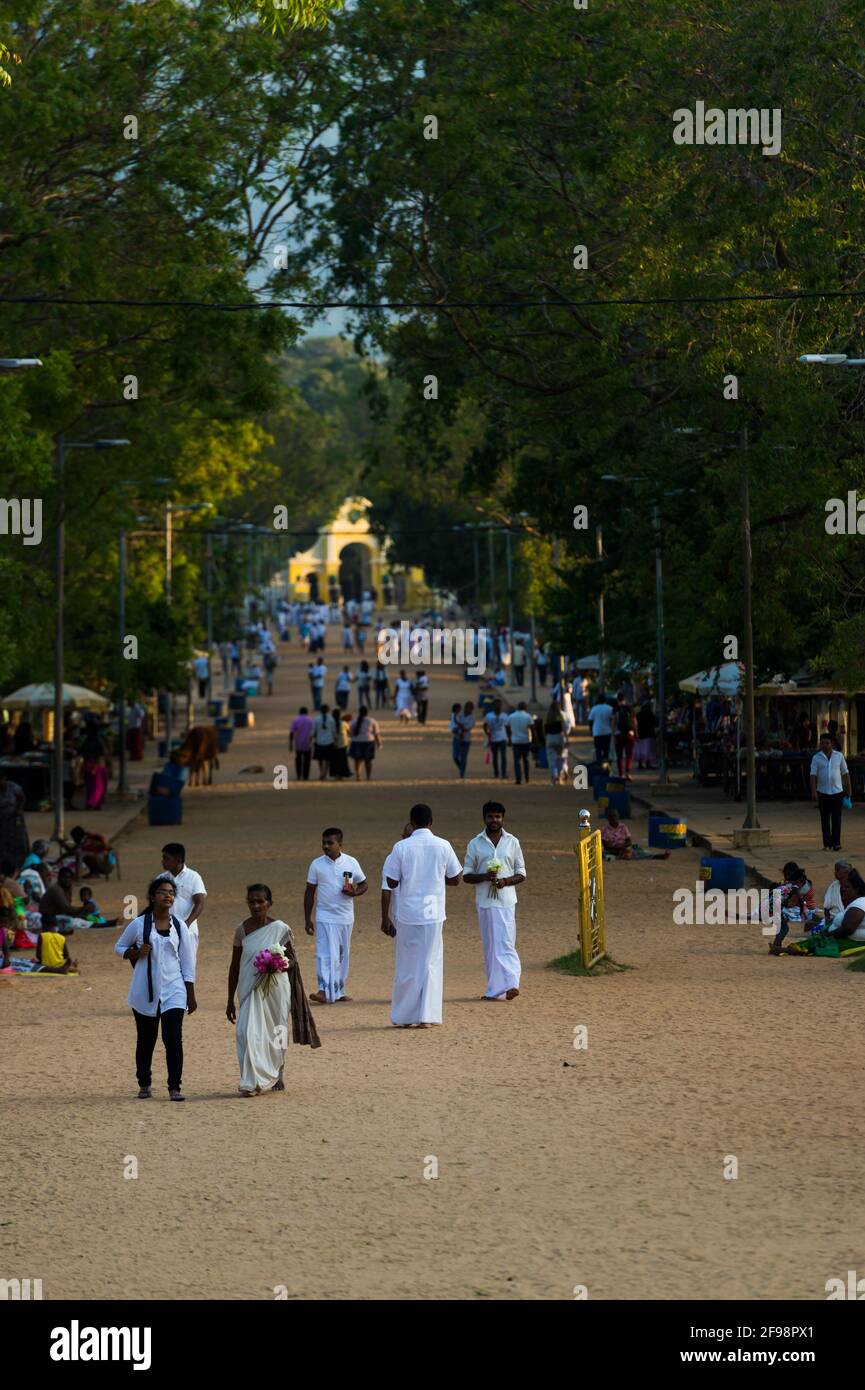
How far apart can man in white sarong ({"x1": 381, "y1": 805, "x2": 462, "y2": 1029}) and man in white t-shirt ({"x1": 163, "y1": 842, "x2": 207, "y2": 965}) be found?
1.87 meters

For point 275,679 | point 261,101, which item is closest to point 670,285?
point 261,101

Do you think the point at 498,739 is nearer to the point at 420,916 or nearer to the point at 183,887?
the point at 420,916

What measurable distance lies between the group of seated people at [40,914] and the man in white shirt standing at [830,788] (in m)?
9.41

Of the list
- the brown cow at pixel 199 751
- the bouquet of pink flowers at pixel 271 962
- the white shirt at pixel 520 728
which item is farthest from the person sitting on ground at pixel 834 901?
the brown cow at pixel 199 751

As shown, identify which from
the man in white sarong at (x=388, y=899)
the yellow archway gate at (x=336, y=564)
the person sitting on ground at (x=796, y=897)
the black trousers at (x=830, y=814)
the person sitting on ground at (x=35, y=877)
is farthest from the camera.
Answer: the yellow archway gate at (x=336, y=564)

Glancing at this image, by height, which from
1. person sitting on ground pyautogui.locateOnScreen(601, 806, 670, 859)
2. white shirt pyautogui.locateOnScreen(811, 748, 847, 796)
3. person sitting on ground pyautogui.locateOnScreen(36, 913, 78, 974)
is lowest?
person sitting on ground pyautogui.locateOnScreen(36, 913, 78, 974)

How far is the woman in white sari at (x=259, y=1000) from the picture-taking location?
14500mm

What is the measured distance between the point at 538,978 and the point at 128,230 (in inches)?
644

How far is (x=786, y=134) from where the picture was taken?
30.0 m

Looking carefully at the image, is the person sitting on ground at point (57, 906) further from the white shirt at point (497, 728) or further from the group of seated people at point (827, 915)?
the white shirt at point (497, 728)

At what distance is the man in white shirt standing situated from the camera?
29.0 m
